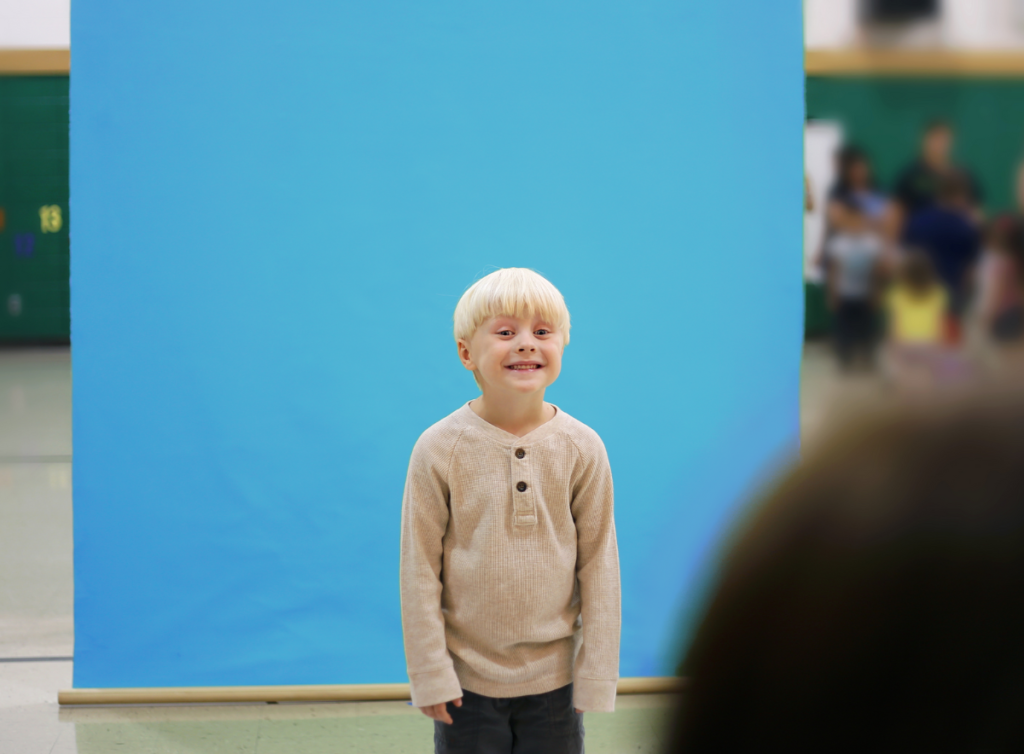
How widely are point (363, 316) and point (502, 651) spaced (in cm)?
104

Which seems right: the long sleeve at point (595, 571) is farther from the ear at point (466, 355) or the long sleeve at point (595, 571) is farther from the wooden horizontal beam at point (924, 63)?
the wooden horizontal beam at point (924, 63)

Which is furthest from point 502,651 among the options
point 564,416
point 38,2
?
point 38,2

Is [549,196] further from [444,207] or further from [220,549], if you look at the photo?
[220,549]

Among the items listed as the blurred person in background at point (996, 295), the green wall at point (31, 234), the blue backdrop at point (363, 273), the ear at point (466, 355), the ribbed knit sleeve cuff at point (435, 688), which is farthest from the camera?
the green wall at point (31, 234)

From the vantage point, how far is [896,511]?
0.48ft

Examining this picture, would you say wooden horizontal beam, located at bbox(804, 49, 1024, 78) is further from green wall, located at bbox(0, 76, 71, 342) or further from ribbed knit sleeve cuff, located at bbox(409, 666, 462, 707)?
green wall, located at bbox(0, 76, 71, 342)

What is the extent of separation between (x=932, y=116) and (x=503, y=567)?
128 cm

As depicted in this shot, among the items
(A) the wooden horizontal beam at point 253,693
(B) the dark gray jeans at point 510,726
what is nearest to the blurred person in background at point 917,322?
(B) the dark gray jeans at point 510,726

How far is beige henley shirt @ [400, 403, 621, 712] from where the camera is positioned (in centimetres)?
139

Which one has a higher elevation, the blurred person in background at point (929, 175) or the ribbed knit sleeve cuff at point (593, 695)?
the blurred person in background at point (929, 175)

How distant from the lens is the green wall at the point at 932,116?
15 centimetres

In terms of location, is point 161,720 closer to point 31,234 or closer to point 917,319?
point 917,319

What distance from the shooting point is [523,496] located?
1.40m

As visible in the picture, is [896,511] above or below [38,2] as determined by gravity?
below
